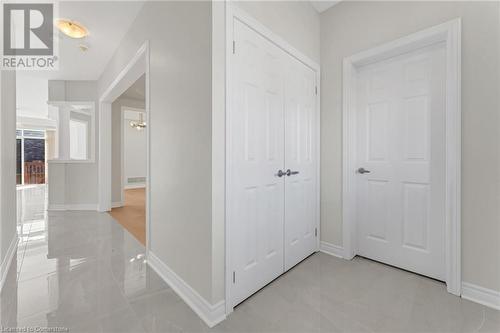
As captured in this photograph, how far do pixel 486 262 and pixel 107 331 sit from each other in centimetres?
263

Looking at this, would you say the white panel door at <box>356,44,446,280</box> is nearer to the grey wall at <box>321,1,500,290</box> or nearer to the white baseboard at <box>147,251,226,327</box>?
the grey wall at <box>321,1,500,290</box>

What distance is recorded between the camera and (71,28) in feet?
9.02

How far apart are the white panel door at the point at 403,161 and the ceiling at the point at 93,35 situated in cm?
280

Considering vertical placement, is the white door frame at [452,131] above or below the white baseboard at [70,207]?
above

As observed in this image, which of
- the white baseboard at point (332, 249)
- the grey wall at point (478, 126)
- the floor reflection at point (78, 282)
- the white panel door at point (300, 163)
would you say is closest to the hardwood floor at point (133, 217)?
the floor reflection at point (78, 282)

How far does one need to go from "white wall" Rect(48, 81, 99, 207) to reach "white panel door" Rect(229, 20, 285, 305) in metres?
4.54

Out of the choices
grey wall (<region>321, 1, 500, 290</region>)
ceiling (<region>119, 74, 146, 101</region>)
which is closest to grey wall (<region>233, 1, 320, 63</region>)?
grey wall (<region>321, 1, 500, 290</region>)

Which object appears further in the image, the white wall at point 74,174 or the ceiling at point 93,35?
the white wall at point 74,174

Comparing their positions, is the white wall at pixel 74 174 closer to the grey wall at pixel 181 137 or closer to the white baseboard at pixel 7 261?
the white baseboard at pixel 7 261

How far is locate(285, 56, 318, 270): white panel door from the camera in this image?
2129 millimetres

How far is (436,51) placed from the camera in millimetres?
1930

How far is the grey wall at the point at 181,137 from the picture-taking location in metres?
1.50

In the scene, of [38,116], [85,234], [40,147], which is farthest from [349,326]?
[40,147]

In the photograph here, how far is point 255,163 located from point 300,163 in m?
0.72
